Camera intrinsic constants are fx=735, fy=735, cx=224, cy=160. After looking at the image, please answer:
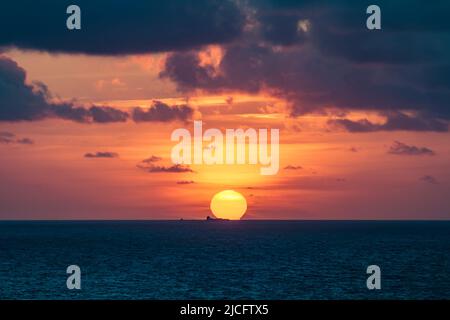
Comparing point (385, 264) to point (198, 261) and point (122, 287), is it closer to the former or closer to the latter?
point (198, 261)

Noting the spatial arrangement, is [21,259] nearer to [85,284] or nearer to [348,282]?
[85,284]

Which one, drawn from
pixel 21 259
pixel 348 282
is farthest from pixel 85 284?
pixel 21 259

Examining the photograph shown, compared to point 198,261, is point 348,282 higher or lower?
lower

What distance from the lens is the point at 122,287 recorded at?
77.6 metres

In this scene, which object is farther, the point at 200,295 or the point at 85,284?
the point at 85,284

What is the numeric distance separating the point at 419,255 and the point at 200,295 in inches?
2722
